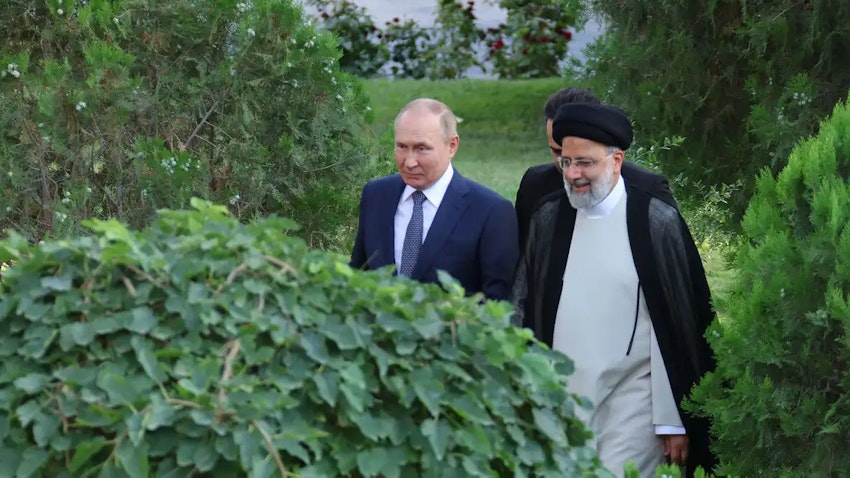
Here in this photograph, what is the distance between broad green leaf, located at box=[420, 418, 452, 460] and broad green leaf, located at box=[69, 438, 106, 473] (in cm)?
61

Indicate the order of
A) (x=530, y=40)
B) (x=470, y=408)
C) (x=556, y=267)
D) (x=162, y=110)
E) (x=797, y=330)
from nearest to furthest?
(x=470, y=408) < (x=797, y=330) < (x=556, y=267) < (x=162, y=110) < (x=530, y=40)

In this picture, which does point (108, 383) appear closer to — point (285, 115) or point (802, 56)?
point (285, 115)

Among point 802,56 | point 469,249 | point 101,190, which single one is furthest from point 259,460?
point 802,56

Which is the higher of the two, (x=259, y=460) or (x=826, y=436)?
(x=259, y=460)

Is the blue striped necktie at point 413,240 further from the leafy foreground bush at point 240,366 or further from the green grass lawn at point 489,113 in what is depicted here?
the green grass lawn at point 489,113

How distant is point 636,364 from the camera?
16.0ft

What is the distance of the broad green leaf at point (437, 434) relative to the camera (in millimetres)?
2666

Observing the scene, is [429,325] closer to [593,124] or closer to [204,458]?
[204,458]

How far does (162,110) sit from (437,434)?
4.07m

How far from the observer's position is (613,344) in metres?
4.85

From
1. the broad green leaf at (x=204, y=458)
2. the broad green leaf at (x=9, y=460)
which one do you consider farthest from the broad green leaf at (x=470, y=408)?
the broad green leaf at (x=9, y=460)

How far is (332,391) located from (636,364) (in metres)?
2.47

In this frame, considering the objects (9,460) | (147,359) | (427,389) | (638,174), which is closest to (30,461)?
(9,460)

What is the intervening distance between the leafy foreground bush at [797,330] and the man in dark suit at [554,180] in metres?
0.83
